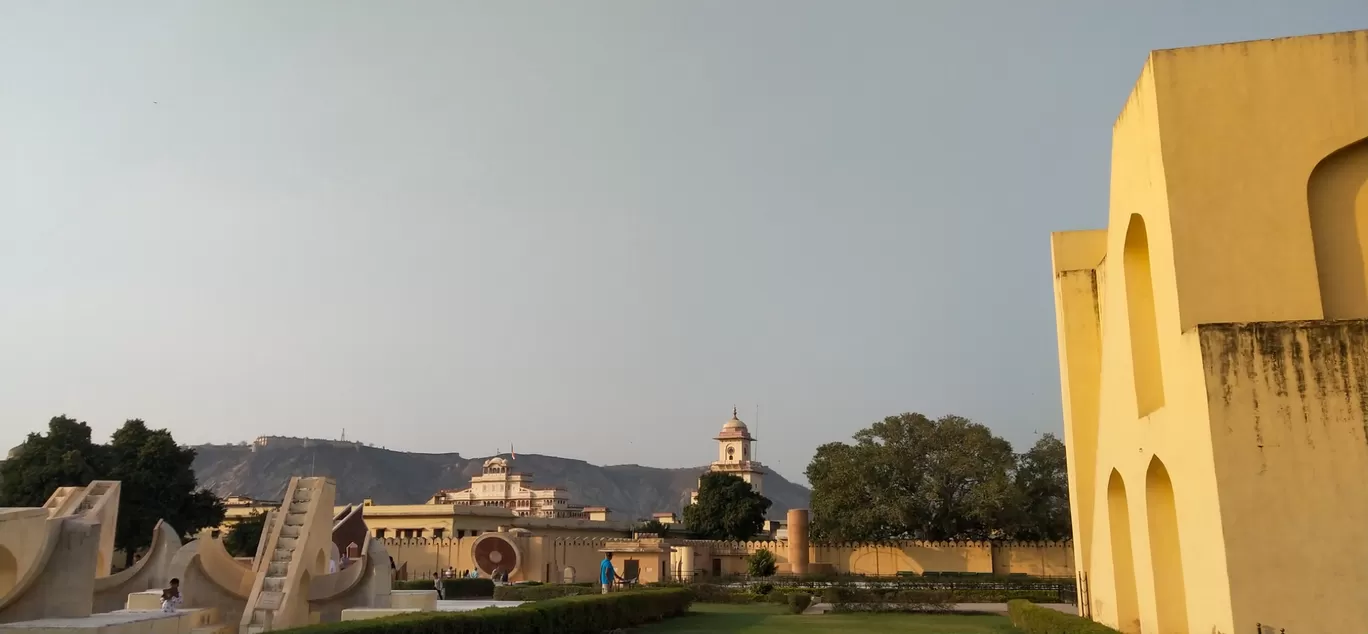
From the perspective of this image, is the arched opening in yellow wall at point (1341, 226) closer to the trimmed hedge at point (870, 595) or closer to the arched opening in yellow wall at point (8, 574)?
the arched opening in yellow wall at point (8, 574)

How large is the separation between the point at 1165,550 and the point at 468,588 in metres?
24.2

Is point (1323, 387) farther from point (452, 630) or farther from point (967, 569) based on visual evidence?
point (967, 569)

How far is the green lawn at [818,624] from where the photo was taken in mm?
17297

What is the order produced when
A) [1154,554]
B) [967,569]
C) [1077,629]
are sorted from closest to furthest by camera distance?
[1154,554] → [1077,629] → [967,569]

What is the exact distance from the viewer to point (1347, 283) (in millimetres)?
9367

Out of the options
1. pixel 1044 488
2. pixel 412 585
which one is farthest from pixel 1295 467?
pixel 1044 488

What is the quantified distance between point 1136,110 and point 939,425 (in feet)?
109

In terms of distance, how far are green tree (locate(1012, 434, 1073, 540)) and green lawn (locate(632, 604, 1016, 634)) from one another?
22751 millimetres

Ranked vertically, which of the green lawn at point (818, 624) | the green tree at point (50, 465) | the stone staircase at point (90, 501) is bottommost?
the green lawn at point (818, 624)

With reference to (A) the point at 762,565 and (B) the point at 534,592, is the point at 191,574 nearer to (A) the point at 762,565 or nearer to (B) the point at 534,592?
(B) the point at 534,592

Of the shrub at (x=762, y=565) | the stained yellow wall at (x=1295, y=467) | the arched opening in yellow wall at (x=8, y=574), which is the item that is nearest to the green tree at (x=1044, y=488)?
the shrub at (x=762, y=565)

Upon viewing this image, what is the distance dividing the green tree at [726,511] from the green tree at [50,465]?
33.0 meters

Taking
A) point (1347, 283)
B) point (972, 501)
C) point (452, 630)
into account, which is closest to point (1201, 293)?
point (1347, 283)

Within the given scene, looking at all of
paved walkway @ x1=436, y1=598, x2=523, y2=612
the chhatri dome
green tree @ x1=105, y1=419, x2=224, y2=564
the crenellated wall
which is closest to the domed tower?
the chhatri dome
